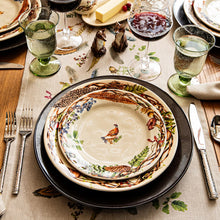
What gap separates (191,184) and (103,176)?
0.27 m

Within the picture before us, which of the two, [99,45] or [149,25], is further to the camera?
[99,45]

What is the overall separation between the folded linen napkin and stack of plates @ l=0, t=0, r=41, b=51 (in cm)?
72

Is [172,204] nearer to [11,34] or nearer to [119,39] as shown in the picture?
[119,39]

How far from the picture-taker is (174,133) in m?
0.86

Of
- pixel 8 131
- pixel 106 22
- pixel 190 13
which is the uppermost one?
pixel 190 13

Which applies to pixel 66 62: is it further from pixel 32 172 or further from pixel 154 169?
pixel 154 169

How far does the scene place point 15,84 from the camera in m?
1.11

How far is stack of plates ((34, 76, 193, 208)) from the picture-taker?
2.49 ft

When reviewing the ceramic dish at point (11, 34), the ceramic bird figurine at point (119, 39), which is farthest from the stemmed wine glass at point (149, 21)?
the ceramic dish at point (11, 34)

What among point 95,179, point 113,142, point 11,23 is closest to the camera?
point 95,179

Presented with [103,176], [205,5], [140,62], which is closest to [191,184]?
[103,176]

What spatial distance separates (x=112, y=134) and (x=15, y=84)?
0.46 meters

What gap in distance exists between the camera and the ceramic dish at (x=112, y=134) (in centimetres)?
81

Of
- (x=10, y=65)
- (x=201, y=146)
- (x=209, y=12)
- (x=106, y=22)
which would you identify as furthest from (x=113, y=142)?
(x=209, y=12)
